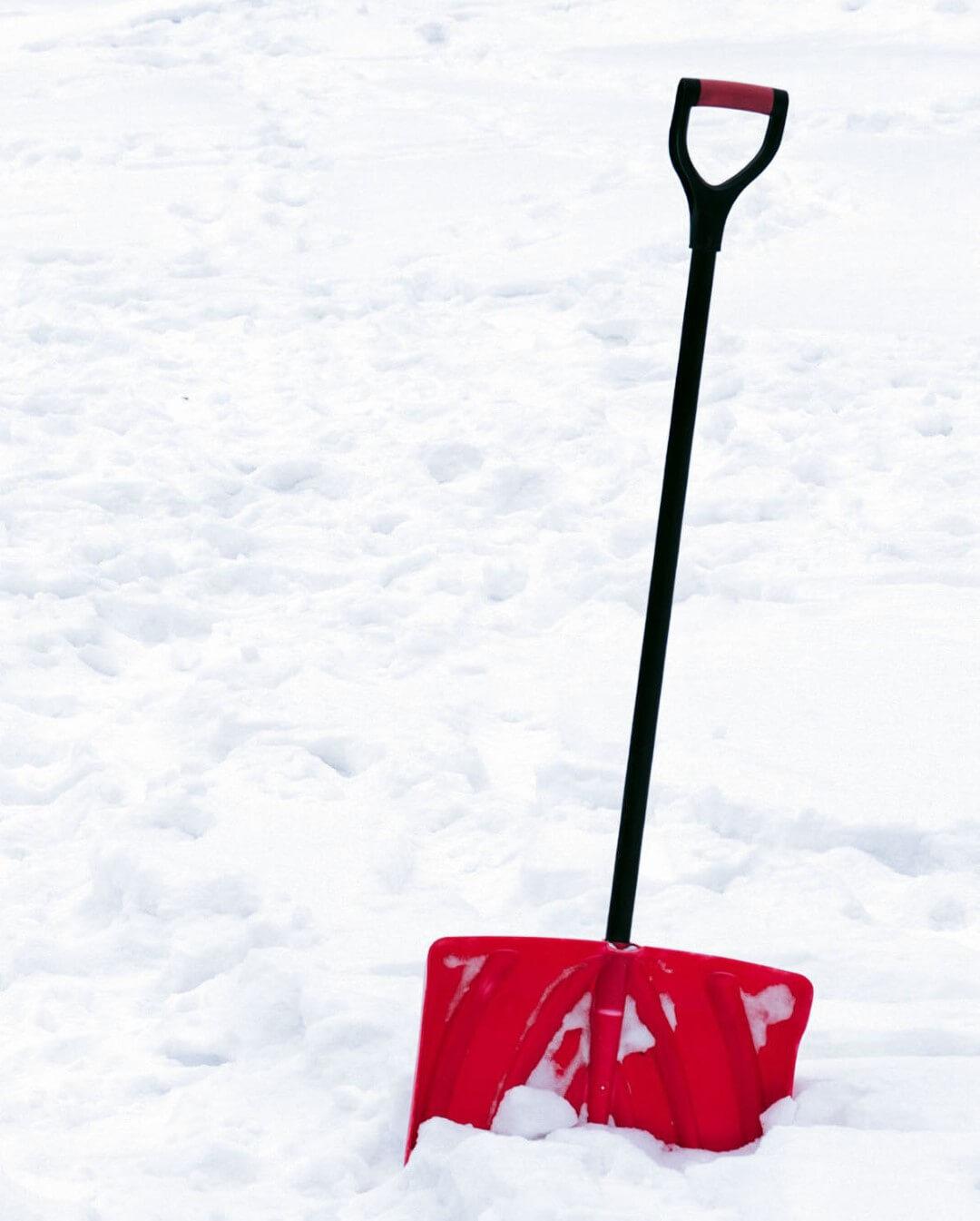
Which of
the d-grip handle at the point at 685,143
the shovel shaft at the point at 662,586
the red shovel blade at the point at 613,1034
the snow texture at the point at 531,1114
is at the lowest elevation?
the snow texture at the point at 531,1114

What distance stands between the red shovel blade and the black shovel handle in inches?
3.4

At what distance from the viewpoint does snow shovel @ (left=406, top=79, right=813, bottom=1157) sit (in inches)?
68.8

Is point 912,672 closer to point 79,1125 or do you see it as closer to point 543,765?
point 543,765

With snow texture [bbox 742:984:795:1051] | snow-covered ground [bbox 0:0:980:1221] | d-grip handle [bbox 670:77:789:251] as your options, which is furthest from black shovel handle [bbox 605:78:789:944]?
snow-covered ground [bbox 0:0:980:1221]

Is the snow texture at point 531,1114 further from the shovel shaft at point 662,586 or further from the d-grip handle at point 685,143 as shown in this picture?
the d-grip handle at point 685,143

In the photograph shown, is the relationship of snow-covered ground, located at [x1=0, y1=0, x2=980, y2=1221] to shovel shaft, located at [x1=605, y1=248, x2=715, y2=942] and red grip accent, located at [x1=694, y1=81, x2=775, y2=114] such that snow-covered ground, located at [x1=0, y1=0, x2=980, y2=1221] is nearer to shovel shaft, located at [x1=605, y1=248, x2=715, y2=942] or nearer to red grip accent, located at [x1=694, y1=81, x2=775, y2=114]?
shovel shaft, located at [x1=605, y1=248, x2=715, y2=942]

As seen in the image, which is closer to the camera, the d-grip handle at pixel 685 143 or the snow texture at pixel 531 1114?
the d-grip handle at pixel 685 143

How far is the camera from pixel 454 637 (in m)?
3.14

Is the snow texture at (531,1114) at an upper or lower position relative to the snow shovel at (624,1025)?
lower

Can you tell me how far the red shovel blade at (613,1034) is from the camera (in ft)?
5.74

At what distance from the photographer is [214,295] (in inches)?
202

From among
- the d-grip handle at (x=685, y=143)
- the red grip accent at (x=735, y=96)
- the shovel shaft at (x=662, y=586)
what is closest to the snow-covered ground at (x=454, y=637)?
the shovel shaft at (x=662, y=586)

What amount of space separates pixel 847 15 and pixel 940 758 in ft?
22.7

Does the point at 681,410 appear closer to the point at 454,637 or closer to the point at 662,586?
the point at 662,586
